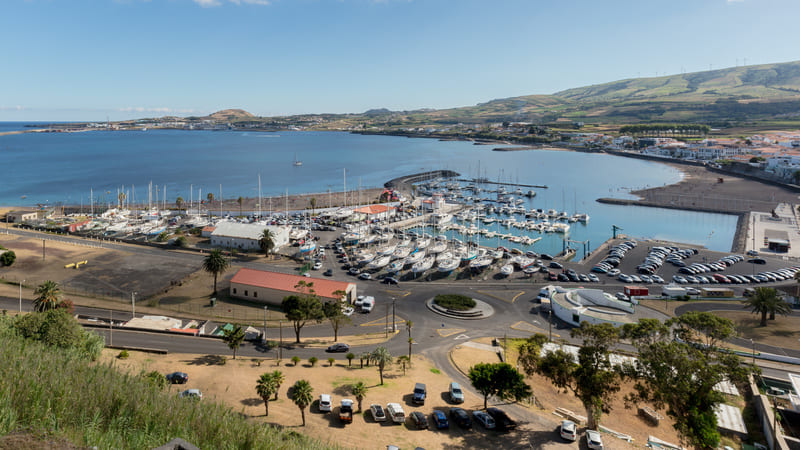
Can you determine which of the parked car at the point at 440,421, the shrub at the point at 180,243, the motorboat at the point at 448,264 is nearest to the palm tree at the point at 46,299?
the shrub at the point at 180,243

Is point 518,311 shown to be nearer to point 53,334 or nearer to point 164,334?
Result: point 164,334

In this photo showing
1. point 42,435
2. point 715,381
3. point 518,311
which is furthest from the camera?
point 518,311

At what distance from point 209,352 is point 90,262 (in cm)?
2520

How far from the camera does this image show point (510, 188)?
95.5m

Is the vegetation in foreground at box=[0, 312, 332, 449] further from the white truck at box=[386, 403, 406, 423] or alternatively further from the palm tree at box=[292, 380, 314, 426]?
the white truck at box=[386, 403, 406, 423]

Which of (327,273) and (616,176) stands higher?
(616,176)

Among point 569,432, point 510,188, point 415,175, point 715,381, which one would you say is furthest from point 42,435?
point 415,175

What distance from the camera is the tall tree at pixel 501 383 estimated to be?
732 inches

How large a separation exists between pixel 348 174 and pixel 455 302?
90159 millimetres

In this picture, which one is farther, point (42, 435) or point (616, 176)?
point (616, 176)

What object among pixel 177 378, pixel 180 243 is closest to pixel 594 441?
pixel 177 378

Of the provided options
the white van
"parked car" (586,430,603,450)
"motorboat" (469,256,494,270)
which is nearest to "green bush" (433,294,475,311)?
the white van

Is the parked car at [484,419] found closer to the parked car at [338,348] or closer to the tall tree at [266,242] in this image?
the parked car at [338,348]

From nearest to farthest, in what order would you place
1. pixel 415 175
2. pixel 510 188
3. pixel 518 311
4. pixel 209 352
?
pixel 209 352, pixel 518 311, pixel 510 188, pixel 415 175
